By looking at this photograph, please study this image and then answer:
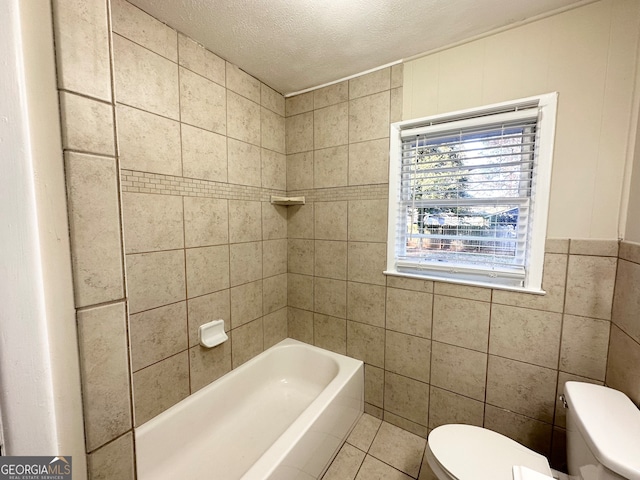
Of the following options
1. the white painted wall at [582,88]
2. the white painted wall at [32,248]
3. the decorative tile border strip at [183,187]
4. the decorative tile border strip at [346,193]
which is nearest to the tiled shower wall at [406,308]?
the decorative tile border strip at [346,193]

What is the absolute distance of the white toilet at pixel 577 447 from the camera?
0.79m

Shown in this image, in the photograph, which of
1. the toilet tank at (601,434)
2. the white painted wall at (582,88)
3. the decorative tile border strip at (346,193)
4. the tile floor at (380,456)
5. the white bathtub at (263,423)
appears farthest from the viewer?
the decorative tile border strip at (346,193)

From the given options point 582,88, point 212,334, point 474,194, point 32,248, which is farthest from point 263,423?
point 582,88

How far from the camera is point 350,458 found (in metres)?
1.52

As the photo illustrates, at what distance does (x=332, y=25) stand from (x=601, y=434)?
1955mm

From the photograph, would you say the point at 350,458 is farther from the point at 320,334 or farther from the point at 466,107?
the point at 466,107

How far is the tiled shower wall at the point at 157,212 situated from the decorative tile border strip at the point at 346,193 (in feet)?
0.84

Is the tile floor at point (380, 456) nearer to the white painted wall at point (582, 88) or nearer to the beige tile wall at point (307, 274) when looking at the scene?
the beige tile wall at point (307, 274)

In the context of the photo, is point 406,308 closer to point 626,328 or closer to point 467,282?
point 467,282

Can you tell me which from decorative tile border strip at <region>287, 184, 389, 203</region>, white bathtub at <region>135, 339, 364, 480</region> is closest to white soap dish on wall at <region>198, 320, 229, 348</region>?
white bathtub at <region>135, 339, 364, 480</region>

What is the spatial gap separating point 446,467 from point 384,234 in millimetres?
1152

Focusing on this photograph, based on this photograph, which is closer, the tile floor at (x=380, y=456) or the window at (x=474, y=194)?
the window at (x=474, y=194)

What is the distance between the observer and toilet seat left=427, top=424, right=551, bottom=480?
40.2 inches

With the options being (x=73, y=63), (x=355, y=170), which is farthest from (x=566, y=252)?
(x=73, y=63)
